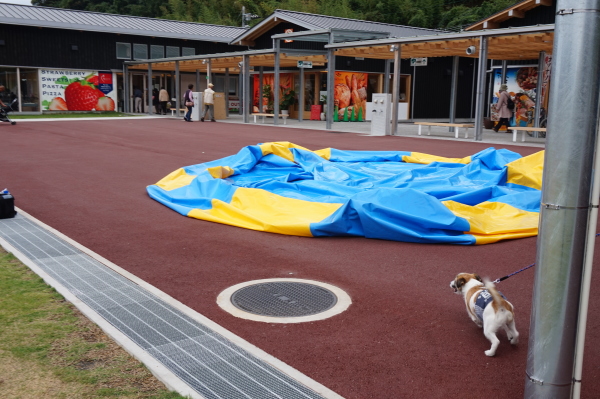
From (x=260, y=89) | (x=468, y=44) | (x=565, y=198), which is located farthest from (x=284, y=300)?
(x=260, y=89)

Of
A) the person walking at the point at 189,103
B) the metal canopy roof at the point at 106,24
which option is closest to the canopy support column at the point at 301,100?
the person walking at the point at 189,103

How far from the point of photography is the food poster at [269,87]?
3284 centimetres

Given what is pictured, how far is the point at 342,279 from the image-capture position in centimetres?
505

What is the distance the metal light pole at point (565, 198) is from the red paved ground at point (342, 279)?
0.49m

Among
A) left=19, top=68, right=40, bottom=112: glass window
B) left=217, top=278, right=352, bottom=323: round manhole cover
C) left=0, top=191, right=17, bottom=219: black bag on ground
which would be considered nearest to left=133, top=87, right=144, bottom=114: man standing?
left=19, top=68, right=40, bottom=112: glass window

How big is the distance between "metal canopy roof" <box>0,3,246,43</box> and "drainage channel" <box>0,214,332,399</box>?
3047 centimetres

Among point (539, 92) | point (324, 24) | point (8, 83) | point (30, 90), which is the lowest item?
point (30, 90)

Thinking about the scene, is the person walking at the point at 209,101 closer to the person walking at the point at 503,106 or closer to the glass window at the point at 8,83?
the glass window at the point at 8,83

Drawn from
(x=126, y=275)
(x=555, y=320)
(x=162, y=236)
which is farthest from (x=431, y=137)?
(x=555, y=320)

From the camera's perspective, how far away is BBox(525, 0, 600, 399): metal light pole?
8.04 feet

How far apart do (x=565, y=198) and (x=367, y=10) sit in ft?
152

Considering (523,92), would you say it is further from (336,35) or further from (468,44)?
(336,35)

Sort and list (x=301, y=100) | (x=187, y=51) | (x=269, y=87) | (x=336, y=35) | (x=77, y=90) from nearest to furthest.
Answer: (x=336, y=35)
(x=301, y=100)
(x=269, y=87)
(x=77, y=90)
(x=187, y=51)

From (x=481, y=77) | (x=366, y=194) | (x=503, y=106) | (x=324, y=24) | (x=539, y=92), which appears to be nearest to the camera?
(x=366, y=194)
